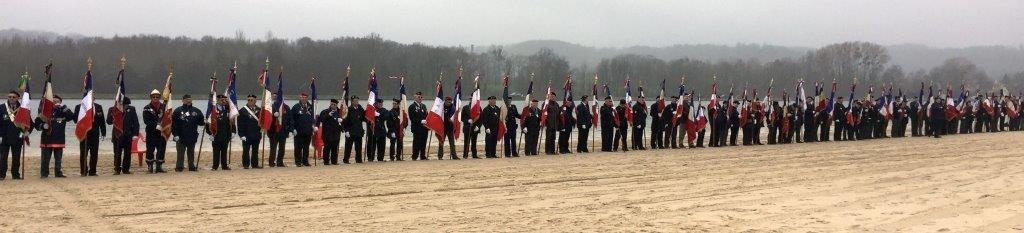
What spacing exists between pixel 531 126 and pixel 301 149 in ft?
16.8

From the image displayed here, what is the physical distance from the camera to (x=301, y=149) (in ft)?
53.4

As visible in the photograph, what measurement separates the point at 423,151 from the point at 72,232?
33.0 ft

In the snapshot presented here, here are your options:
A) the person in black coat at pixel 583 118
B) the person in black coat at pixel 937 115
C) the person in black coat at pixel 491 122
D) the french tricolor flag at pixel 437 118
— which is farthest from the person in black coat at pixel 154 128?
the person in black coat at pixel 937 115

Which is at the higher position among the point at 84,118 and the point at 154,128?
the point at 84,118

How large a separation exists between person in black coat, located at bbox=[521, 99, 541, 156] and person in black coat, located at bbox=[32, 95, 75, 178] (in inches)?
349

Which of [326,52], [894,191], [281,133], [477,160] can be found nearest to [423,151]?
[477,160]

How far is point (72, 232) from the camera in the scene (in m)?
7.97

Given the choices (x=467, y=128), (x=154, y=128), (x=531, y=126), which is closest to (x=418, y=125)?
(x=467, y=128)

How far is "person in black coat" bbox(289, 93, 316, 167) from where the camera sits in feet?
52.2

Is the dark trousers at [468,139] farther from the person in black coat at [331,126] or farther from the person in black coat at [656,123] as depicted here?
the person in black coat at [656,123]

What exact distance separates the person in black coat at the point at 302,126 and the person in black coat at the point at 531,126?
4.83m

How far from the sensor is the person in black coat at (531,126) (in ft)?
62.7

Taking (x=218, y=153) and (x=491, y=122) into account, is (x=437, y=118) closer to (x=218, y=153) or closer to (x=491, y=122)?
(x=491, y=122)

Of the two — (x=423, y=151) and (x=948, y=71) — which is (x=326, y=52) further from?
(x=948, y=71)
